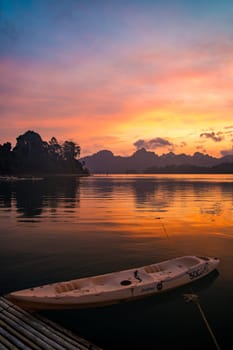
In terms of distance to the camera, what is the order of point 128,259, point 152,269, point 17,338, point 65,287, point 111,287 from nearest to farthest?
point 17,338 < point 65,287 < point 111,287 < point 152,269 < point 128,259

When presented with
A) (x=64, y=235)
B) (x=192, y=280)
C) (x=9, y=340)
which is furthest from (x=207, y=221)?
(x=9, y=340)

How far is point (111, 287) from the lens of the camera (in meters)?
14.9

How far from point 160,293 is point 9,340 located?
819cm

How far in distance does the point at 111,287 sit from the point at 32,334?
16.3 feet

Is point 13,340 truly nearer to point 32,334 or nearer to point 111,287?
point 32,334

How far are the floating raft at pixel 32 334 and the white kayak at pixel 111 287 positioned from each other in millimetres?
757

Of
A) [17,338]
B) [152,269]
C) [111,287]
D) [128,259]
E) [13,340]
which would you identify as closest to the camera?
[13,340]

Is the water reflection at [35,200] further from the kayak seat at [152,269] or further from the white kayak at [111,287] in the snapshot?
the white kayak at [111,287]

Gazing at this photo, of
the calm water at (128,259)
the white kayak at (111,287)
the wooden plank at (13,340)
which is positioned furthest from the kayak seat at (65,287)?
the wooden plank at (13,340)

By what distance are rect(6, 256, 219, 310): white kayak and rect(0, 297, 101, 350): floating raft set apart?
0.76 m

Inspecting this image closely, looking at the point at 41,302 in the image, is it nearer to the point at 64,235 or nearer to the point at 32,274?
the point at 32,274

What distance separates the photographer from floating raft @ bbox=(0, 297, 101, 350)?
10.1 meters

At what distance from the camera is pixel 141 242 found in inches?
1097

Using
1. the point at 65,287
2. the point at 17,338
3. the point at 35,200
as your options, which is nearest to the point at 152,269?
the point at 65,287
